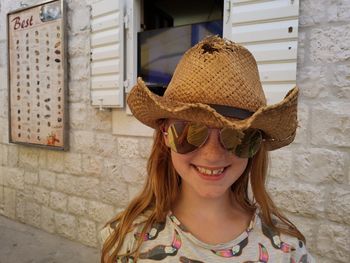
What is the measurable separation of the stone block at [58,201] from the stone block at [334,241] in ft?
8.50

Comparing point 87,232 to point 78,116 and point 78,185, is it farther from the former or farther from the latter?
point 78,116

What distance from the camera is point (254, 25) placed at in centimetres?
204

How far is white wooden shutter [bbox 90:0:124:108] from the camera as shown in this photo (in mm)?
2709

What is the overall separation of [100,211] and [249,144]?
8.13 feet

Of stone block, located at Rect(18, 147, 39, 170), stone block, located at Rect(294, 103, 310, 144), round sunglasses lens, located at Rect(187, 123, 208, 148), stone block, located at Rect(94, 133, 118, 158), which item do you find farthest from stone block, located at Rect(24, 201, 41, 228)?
round sunglasses lens, located at Rect(187, 123, 208, 148)

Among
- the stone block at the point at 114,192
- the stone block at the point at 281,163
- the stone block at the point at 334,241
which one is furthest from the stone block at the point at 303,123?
the stone block at the point at 114,192

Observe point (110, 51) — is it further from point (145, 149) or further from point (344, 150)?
point (344, 150)

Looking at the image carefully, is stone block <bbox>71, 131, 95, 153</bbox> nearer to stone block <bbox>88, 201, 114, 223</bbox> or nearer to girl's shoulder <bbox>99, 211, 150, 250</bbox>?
stone block <bbox>88, 201, 114, 223</bbox>

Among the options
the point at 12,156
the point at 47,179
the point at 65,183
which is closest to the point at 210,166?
the point at 65,183

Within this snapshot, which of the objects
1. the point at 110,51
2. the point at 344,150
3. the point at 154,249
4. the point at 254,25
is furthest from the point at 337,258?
the point at 110,51

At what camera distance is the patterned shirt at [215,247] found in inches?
39.3

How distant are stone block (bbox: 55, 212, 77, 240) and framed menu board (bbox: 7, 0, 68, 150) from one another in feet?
2.61

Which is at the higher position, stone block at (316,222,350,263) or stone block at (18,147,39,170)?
stone block at (18,147,39,170)

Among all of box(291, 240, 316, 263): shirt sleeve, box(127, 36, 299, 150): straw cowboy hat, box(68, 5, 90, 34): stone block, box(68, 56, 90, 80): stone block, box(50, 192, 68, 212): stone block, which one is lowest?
box(50, 192, 68, 212): stone block
